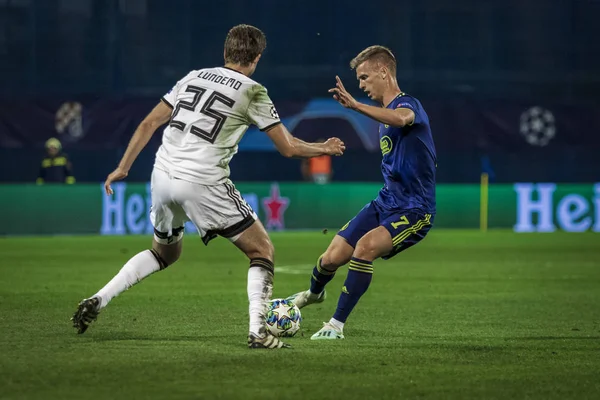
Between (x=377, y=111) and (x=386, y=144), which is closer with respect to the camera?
(x=377, y=111)

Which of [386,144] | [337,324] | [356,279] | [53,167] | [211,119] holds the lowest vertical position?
[53,167]

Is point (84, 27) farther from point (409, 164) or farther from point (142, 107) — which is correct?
point (409, 164)

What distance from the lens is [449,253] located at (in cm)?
1870

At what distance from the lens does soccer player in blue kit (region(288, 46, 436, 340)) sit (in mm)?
8312

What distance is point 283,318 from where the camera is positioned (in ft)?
26.9

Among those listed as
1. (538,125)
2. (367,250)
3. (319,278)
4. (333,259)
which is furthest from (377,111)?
(538,125)

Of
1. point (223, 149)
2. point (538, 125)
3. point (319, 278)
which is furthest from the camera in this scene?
point (538, 125)

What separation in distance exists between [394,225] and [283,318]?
1.06 metres

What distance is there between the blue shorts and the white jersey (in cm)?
140

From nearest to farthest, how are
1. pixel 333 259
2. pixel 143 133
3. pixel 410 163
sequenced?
pixel 143 133 < pixel 410 163 < pixel 333 259

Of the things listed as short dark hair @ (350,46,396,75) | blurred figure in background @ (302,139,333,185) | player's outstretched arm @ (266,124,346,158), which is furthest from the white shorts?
blurred figure in background @ (302,139,333,185)

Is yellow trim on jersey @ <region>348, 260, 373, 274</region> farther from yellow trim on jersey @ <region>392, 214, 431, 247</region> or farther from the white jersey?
the white jersey

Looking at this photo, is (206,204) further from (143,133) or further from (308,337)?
(308,337)

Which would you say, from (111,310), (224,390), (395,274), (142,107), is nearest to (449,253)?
(395,274)
